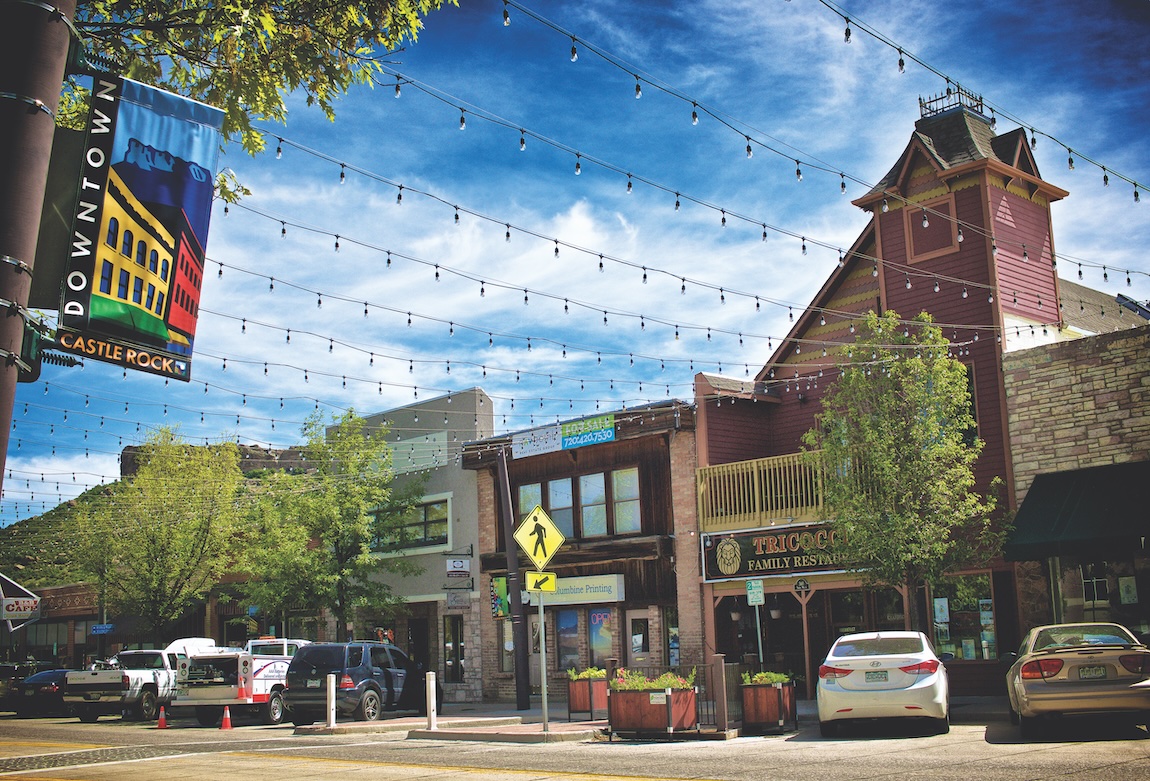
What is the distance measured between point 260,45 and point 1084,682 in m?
11.4

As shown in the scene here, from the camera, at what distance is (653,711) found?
16.3 m

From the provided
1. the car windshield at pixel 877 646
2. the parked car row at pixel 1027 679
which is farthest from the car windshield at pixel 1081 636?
the car windshield at pixel 877 646

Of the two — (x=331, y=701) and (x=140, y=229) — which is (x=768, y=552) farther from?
(x=140, y=229)

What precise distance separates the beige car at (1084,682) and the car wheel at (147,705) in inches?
860

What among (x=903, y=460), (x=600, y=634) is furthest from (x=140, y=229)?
(x=600, y=634)

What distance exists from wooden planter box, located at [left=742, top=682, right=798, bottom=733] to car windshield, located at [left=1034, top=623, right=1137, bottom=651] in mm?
3926

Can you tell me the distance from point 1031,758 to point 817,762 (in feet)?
7.00

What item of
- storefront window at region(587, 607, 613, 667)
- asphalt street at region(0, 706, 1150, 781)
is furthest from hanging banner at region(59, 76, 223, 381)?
storefront window at region(587, 607, 613, 667)

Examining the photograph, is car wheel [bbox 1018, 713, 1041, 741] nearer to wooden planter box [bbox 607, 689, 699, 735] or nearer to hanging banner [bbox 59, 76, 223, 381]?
wooden planter box [bbox 607, 689, 699, 735]

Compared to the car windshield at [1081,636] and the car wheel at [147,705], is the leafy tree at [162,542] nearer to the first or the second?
the car wheel at [147,705]

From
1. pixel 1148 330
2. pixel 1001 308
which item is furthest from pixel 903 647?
pixel 1001 308

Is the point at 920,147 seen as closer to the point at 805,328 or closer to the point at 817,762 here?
the point at 805,328

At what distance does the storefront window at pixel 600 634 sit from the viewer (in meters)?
28.3

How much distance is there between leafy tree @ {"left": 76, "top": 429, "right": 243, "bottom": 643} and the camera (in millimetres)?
37125
